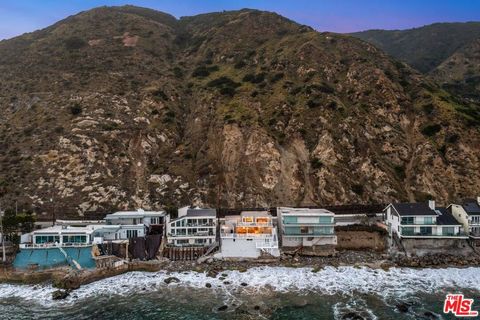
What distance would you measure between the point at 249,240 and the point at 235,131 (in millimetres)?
39998

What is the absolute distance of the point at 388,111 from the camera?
10138 centimetres

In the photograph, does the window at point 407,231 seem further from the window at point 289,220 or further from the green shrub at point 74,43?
the green shrub at point 74,43

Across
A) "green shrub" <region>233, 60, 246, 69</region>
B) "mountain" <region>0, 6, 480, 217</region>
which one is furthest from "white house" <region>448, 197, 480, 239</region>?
"green shrub" <region>233, 60, 246, 69</region>

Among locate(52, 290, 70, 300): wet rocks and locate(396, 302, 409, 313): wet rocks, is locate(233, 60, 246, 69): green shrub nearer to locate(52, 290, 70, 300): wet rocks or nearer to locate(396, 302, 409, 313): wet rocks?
locate(52, 290, 70, 300): wet rocks

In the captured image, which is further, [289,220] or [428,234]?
[289,220]

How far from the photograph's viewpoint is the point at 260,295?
48.2 meters

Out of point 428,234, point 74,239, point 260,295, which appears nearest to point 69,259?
point 74,239

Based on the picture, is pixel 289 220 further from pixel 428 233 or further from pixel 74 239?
pixel 74 239

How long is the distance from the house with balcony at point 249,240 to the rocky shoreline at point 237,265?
132 cm

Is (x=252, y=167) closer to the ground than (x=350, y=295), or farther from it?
farther from it

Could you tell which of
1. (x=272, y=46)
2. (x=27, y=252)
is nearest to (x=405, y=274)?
(x=27, y=252)

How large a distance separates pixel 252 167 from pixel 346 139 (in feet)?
77.2

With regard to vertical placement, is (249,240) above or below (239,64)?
below

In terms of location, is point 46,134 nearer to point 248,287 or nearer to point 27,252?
point 27,252
